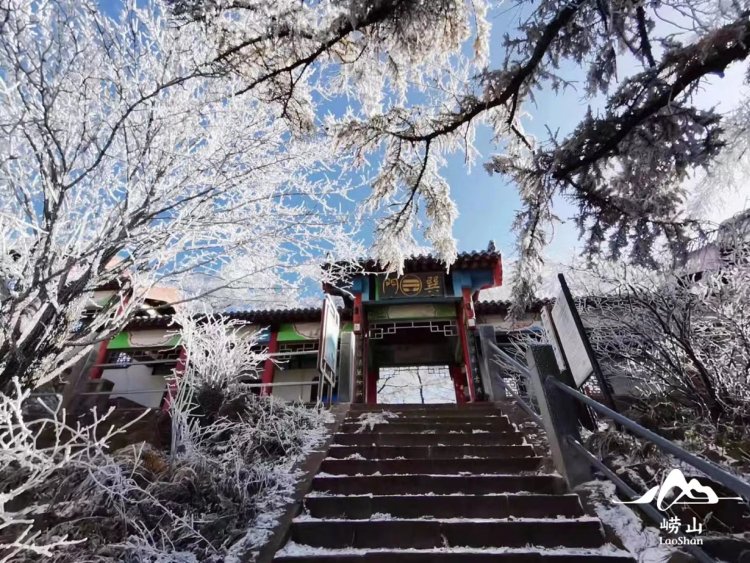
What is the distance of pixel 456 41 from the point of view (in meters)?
4.04

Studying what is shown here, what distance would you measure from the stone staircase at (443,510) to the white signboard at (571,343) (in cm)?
92

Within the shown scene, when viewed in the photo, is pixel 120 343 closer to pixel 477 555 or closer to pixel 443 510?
pixel 443 510

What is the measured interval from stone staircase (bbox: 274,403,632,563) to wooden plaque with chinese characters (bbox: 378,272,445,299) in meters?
5.24

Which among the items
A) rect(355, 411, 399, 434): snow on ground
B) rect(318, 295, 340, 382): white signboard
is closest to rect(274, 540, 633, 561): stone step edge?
rect(355, 411, 399, 434): snow on ground

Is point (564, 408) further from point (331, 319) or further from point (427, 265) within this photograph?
point (427, 265)

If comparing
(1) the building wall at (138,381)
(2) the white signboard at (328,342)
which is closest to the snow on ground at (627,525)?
(2) the white signboard at (328,342)

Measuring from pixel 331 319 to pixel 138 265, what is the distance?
397 cm

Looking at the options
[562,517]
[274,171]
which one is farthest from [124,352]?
[562,517]

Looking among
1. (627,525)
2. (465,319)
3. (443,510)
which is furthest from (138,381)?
(627,525)

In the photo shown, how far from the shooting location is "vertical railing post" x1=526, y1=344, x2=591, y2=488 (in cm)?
306

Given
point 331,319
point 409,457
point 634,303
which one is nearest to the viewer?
point 409,457

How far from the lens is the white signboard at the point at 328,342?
612 cm

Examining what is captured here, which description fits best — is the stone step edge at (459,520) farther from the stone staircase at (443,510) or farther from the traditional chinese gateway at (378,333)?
the traditional chinese gateway at (378,333)

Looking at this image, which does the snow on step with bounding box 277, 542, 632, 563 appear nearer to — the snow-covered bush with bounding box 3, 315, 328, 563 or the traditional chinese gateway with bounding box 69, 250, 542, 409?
the snow-covered bush with bounding box 3, 315, 328, 563
